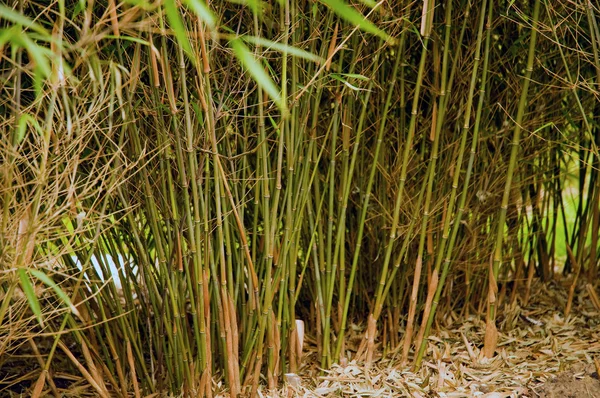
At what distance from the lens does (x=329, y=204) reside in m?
2.20

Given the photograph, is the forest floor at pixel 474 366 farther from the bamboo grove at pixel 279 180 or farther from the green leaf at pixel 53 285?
the green leaf at pixel 53 285

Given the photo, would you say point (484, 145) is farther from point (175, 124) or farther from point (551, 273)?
point (175, 124)

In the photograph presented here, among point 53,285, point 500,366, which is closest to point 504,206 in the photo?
point 500,366

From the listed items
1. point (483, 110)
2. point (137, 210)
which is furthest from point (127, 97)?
point (483, 110)

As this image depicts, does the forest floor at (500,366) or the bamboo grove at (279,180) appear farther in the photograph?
the forest floor at (500,366)

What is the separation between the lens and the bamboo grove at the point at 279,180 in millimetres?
1808

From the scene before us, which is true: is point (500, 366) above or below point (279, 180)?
below

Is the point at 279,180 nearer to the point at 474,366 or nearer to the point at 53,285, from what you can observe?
the point at 53,285

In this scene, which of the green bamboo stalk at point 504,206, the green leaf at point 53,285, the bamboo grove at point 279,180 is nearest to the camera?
the green leaf at point 53,285

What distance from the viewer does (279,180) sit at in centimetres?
195

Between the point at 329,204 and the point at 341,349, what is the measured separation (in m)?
0.48

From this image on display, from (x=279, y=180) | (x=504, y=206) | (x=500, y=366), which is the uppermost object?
(x=279, y=180)

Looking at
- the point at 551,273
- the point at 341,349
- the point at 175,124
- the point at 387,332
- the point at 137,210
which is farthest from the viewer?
the point at 551,273

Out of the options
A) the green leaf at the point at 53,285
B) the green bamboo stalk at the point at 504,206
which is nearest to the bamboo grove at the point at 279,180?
the green bamboo stalk at the point at 504,206
